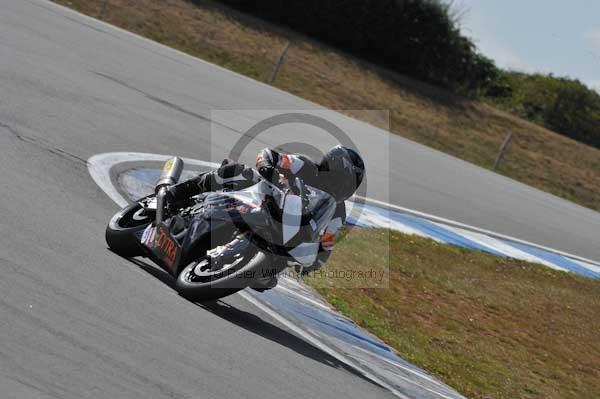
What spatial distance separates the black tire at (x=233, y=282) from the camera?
6.80 metres

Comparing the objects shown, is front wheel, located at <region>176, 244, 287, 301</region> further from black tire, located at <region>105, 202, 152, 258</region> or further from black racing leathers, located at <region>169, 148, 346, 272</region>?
black tire, located at <region>105, 202, 152, 258</region>

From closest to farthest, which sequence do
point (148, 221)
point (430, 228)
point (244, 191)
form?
point (244, 191) < point (148, 221) < point (430, 228)

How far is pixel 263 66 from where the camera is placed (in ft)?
88.9

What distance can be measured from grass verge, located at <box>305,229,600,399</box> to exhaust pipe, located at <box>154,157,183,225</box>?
7.91 feet

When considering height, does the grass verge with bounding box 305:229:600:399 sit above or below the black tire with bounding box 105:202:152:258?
below

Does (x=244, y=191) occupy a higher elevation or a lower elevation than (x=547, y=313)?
higher

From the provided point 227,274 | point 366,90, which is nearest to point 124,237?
point 227,274

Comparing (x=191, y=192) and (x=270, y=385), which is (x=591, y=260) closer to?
(x=191, y=192)

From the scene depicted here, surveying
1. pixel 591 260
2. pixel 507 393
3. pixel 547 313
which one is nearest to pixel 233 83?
pixel 591 260

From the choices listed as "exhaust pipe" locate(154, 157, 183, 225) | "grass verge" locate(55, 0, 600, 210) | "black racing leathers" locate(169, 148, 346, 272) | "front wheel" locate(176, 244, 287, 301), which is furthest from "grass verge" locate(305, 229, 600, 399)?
"grass verge" locate(55, 0, 600, 210)

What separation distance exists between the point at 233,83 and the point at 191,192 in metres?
12.8

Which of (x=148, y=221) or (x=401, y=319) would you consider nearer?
(x=148, y=221)

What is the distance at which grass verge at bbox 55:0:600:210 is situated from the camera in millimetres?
26406

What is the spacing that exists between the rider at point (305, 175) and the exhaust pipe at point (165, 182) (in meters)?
0.08
